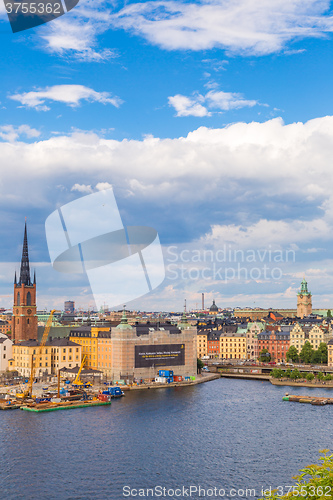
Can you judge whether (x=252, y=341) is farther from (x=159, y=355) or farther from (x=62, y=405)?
(x=62, y=405)

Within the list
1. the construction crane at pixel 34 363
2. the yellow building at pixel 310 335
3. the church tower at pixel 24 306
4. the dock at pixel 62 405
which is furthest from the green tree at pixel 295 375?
the church tower at pixel 24 306

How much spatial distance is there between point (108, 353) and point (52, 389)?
1330 cm

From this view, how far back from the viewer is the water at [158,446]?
123 feet

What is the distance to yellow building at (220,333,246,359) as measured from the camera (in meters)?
125

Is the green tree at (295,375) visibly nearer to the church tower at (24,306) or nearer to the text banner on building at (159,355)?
the text banner on building at (159,355)

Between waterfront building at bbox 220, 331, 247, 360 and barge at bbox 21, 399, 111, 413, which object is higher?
waterfront building at bbox 220, 331, 247, 360

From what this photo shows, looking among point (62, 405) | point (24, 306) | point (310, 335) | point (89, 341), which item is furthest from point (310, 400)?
point (24, 306)

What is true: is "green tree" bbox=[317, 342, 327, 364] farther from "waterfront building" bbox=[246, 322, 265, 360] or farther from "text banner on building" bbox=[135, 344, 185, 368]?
"text banner on building" bbox=[135, 344, 185, 368]

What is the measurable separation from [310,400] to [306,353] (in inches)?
1401

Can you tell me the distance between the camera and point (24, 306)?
105938mm

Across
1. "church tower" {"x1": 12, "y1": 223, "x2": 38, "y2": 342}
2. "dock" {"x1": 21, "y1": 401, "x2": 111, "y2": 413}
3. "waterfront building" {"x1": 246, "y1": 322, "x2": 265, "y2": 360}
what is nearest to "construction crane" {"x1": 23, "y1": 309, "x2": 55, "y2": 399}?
"church tower" {"x1": 12, "y1": 223, "x2": 38, "y2": 342}

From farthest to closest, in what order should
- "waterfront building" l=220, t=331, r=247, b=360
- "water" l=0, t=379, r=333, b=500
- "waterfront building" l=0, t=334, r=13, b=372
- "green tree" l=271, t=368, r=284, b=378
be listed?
1. "waterfront building" l=220, t=331, r=247, b=360
2. "green tree" l=271, t=368, r=284, b=378
3. "waterfront building" l=0, t=334, r=13, b=372
4. "water" l=0, t=379, r=333, b=500

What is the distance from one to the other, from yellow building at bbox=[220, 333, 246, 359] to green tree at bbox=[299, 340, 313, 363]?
1903 centimetres

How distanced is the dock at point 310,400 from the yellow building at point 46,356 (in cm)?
3442
